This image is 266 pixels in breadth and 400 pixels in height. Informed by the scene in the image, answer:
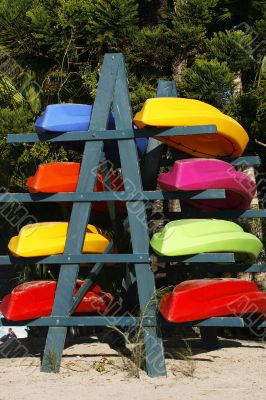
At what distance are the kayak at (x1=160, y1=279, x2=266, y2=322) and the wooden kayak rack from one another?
0.29 feet

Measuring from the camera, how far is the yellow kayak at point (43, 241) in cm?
484

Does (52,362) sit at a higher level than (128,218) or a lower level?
lower

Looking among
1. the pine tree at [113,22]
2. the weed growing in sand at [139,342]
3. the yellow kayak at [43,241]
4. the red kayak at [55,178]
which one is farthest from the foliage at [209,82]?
the weed growing in sand at [139,342]

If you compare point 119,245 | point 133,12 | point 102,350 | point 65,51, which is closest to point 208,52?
point 133,12

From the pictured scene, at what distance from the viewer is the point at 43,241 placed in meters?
4.89

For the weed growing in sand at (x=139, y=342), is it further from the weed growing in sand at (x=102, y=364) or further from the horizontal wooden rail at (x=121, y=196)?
the horizontal wooden rail at (x=121, y=196)

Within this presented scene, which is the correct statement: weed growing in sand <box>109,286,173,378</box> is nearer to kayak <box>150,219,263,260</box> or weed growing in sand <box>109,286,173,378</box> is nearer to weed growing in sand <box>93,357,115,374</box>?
weed growing in sand <box>93,357,115,374</box>

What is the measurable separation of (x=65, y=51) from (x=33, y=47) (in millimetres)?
363

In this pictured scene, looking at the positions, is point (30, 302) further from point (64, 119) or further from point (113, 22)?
point (113, 22)

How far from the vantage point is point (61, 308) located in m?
4.88

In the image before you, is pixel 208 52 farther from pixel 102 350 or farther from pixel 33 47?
pixel 102 350

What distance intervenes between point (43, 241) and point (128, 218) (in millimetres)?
625

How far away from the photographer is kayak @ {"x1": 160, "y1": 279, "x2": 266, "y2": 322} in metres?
4.55

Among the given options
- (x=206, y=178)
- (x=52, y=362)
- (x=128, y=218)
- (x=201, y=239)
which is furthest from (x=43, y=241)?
(x=206, y=178)
